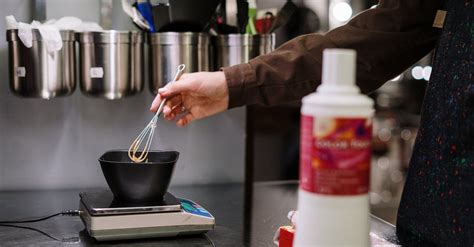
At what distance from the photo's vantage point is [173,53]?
1.58m

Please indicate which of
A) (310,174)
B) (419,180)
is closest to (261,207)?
(419,180)

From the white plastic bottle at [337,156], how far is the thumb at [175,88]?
0.47m

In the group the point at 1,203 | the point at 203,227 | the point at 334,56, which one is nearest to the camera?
the point at 334,56

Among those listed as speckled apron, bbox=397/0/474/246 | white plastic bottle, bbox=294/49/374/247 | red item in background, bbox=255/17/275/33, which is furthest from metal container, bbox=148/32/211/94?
white plastic bottle, bbox=294/49/374/247

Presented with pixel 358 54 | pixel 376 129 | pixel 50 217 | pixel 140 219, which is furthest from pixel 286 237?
pixel 376 129

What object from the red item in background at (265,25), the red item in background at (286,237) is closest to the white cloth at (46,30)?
the red item in background at (265,25)

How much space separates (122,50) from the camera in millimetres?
1568

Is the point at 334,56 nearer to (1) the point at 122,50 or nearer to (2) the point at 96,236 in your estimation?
(2) the point at 96,236

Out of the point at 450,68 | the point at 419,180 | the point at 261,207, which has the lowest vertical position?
the point at 261,207

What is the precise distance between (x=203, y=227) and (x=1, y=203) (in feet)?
1.88

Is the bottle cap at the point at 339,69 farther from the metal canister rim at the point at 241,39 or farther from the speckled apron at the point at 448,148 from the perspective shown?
the metal canister rim at the point at 241,39

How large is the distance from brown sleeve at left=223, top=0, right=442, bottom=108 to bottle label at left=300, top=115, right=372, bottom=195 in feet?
1.69

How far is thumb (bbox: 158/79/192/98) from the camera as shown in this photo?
3.95ft

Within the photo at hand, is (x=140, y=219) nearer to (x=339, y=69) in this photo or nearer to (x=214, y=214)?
(x=214, y=214)
